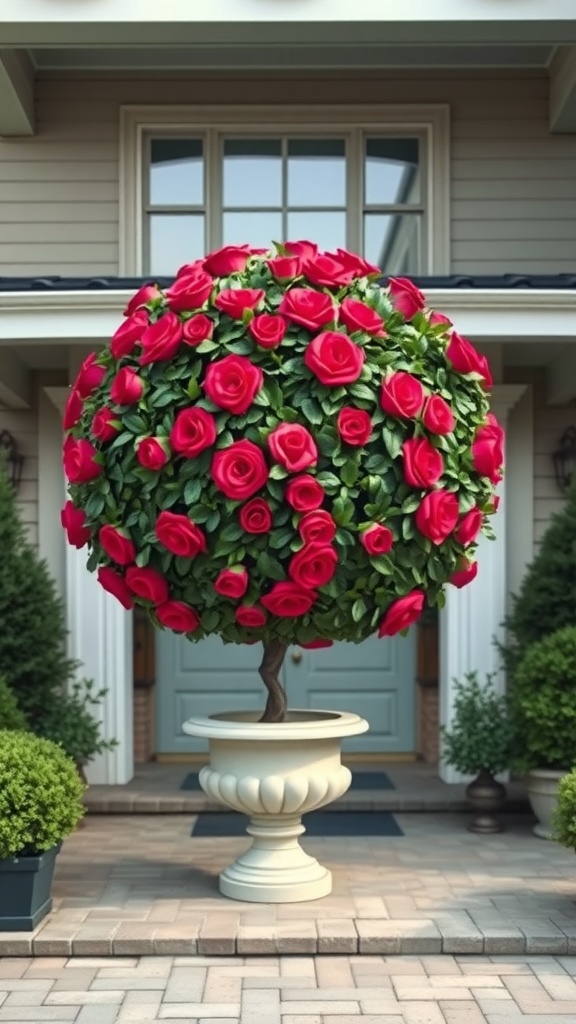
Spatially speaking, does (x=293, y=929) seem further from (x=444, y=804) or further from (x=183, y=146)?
(x=183, y=146)

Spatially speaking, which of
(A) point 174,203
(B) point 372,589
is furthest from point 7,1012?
(A) point 174,203

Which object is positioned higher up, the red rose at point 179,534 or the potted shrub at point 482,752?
the red rose at point 179,534

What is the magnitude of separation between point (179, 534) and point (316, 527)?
62cm

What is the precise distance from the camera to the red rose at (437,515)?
5.68m

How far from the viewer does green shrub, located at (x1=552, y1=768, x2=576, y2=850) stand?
5.95m

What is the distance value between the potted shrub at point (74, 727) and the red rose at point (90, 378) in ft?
9.92

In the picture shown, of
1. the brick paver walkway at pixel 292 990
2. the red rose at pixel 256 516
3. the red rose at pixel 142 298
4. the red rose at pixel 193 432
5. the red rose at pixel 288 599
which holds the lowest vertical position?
the brick paver walkway at pixel 292 990

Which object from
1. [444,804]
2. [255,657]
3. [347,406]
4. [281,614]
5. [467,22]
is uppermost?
[467,22]

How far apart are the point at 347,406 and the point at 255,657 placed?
17.7ft

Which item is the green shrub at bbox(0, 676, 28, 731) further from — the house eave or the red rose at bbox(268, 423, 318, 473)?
the red rose at bbox(268, 423, 318, 473)

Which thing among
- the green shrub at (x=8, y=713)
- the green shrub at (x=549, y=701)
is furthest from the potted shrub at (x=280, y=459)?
the green shrub at (x=549, y=701)

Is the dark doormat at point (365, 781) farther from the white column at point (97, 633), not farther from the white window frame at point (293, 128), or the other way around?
the white window frame at point (293, 128)

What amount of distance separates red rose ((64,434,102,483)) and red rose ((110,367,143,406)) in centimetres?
27

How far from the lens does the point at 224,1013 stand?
4.84 m
